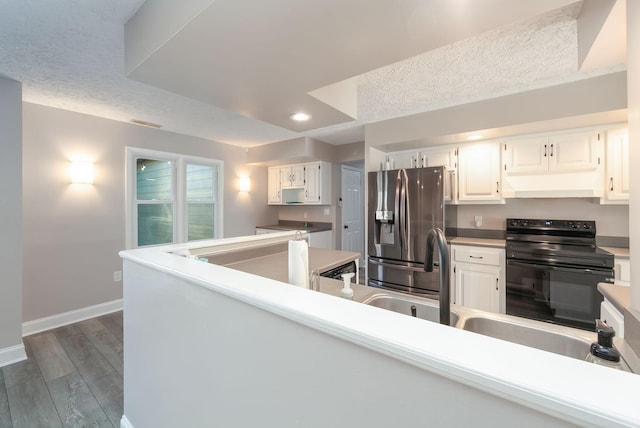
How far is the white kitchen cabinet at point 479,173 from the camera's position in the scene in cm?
293

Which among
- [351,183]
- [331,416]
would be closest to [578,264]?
[331,416]

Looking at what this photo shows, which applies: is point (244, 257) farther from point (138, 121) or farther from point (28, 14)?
point (138, 121)

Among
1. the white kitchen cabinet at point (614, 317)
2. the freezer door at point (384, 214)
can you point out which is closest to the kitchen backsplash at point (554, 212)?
the freezer door at point (384, 214)

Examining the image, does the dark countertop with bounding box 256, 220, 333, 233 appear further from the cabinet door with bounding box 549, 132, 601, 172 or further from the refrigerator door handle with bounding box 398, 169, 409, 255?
the cabinet door with bounding box 549, 132, 601, 172

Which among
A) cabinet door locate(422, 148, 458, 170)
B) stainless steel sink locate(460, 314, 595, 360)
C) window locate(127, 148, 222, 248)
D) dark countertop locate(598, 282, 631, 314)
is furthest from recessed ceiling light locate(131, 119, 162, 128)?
dark countertop locate(598, 282, 631, 314)

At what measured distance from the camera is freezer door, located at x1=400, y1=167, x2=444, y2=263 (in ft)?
9.51

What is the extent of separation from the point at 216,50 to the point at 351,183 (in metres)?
4.18

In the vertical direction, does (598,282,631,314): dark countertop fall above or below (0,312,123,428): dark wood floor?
above

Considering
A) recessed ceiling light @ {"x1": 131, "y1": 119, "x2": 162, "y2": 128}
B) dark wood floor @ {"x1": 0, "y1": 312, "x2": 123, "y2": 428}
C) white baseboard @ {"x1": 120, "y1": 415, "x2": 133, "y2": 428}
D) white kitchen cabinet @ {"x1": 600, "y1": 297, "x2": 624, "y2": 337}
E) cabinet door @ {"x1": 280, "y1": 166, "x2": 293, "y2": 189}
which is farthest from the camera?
cabinet door @ {"x1": 280, "y1": 166, "x2": 293, "y2": 189}

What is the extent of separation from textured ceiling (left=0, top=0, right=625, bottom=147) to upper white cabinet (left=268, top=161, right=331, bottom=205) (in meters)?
1.49

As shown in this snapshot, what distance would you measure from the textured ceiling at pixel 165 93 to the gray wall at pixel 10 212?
26 centimetres

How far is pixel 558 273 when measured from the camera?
95.0 inches

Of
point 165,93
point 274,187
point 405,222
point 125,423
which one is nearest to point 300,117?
point 165,93

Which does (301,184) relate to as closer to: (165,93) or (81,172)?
(165,93)
